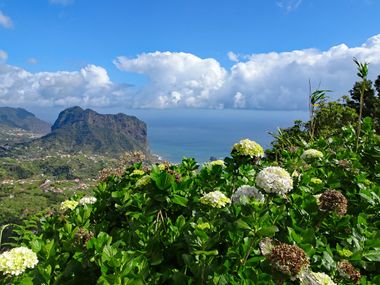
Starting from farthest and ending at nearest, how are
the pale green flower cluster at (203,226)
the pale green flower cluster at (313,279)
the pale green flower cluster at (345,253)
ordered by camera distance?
the pale green flower cluster at (345,253), the pale green flower cluster at (203,226), the pale green flower cluster at (313,279)

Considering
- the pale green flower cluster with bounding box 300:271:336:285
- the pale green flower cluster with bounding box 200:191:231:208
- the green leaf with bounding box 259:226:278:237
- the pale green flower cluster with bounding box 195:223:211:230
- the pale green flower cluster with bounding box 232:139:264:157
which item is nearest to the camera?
the pale green flower cluster with bounding box 300:271:336:285

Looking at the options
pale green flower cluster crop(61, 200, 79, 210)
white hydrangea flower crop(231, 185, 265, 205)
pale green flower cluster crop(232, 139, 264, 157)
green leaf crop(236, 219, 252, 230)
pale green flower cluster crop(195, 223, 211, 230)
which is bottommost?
pale green flower cluster crop(61, 200, 79, 210)

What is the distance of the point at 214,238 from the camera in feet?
8.12

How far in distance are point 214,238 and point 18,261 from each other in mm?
1273

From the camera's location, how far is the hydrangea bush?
2277 millimetres

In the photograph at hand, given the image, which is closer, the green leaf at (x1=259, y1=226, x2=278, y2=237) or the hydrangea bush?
the hydrangea bush

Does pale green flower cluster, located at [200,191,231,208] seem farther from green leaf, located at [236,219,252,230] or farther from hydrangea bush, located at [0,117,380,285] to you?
green leaf, located at [236,219,252,230]

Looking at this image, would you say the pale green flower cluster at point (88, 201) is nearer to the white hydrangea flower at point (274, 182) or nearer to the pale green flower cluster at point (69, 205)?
the pale green flower cluster at point (69, 205)

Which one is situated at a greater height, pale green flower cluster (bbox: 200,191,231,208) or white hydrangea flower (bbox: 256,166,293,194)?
white hydrangea flower (bbox: 256,166,293,194)

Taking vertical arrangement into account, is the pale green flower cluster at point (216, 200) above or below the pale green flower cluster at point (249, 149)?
below

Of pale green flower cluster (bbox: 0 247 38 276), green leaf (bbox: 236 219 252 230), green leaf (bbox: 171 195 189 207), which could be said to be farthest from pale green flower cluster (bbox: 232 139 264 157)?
pale green flower cluster (bbox: 0 247 38 276)

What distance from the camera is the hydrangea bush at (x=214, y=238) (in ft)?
7.47

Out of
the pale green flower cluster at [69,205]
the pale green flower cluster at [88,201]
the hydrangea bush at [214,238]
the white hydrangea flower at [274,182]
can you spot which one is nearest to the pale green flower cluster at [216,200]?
the hydrangea bush at [214,238]

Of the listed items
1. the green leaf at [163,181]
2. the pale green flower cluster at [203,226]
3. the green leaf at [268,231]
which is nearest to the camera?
the green leaf at [268,231]
